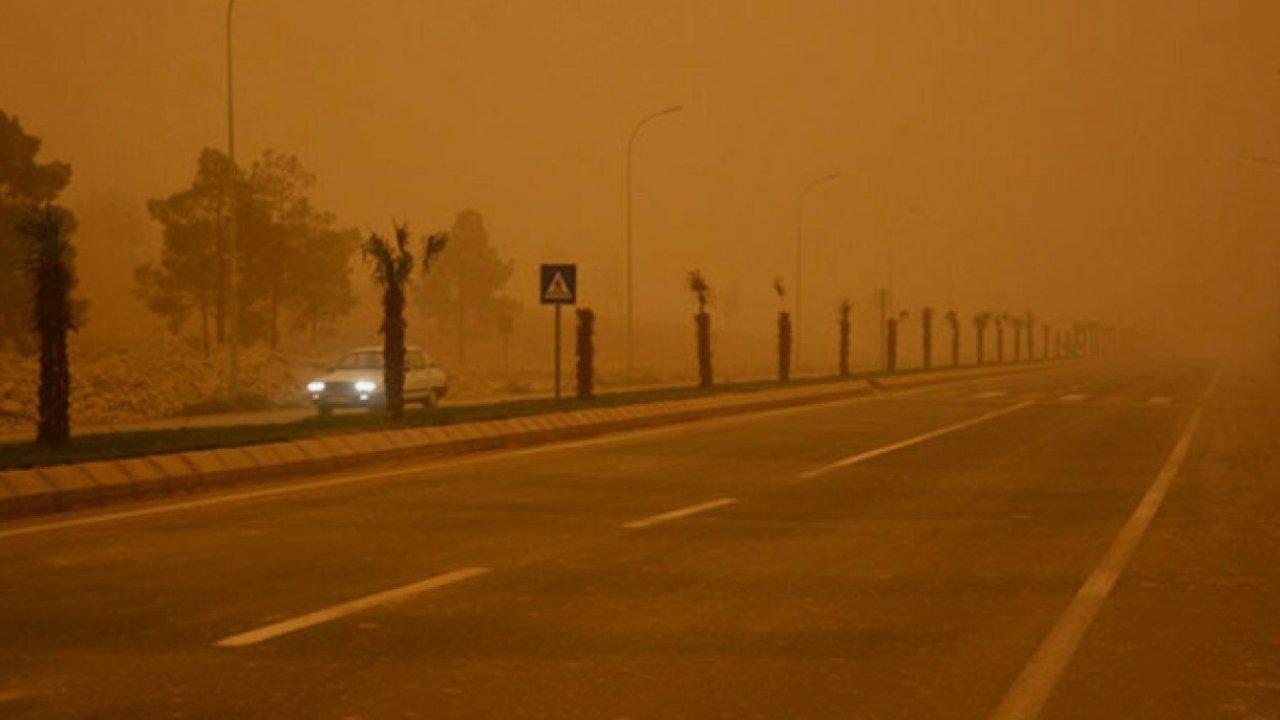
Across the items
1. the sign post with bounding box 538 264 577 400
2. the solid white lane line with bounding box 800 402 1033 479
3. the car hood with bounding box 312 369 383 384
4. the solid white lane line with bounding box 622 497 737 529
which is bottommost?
the solid white lane line with bounding box 800 402 1033 479

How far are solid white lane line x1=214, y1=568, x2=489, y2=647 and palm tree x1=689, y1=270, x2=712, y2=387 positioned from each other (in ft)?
92.5

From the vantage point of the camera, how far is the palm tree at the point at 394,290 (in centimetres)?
2392

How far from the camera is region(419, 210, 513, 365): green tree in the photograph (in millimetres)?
108562

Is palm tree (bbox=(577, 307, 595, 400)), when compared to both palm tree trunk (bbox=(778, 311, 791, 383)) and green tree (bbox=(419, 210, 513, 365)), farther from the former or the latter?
green tree (bbox=(419, 210, 513, 365))

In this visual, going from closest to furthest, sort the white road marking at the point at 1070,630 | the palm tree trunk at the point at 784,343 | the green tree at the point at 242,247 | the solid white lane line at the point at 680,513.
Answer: the white road marking at the point at 1070,630, the solid white lane line at the point at 680,513, the palm tree trunk at the point at 784,343, the green tree at the point at 242,247

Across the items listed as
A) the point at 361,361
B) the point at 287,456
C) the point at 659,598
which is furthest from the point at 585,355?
the point at 659,598

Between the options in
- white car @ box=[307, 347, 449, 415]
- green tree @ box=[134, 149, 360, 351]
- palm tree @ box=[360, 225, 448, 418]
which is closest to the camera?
palm tree @ box=[360, 225, 448, 418]

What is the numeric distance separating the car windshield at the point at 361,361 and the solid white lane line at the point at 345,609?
78.2 ft

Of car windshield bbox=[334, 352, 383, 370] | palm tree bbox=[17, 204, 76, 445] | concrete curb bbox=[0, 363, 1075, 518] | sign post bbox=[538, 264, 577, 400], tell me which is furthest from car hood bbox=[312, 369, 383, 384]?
palm tree bbox=[17, 204, 76, 445]

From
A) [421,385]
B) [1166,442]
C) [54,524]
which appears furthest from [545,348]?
[54,524]

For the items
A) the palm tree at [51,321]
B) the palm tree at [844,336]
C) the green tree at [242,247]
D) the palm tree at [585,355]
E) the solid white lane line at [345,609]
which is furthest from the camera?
the green tree at [242,247]

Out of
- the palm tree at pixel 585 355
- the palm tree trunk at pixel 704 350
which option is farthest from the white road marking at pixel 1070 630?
the palm tree trunk at pixel 704 350

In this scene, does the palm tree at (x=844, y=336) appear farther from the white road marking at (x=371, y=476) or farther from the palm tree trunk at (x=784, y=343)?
the white road marking at (x=371, y=476)

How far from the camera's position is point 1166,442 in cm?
2253
